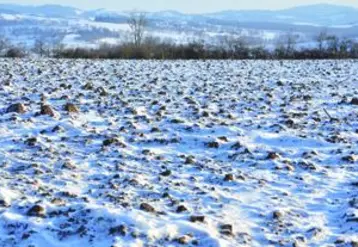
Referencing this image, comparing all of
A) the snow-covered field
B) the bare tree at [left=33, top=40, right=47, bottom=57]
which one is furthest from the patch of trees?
the snow-covered field

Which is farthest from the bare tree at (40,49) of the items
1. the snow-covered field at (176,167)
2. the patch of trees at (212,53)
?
the snow-covered field at (176,167)

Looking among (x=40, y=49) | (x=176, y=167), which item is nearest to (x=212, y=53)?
(x=40, y=49)

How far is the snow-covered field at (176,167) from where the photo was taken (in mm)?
6648

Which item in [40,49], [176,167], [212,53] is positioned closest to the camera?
[176,167]

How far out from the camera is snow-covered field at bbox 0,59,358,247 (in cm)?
665

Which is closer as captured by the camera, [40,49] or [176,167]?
[176,167]

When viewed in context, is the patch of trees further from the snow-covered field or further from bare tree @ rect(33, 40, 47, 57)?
the snow-covered field

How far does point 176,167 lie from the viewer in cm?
907

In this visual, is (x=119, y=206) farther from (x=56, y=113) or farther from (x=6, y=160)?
(x=56, y=113)

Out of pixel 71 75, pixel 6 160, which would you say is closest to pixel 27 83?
pixel 71 75

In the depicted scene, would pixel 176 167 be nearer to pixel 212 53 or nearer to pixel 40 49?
pixel 212 53

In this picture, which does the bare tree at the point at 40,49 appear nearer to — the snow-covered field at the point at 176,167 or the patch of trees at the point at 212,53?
the patch of trees at the point at 212,53

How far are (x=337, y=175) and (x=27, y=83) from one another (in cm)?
1129

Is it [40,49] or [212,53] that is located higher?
[212,53]
